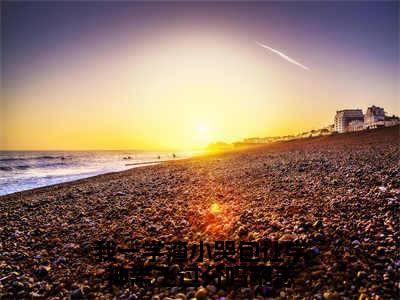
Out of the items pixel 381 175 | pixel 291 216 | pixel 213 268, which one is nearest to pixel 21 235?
pixel 213 268

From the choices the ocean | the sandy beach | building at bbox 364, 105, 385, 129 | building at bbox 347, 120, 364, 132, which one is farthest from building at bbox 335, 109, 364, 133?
the sandy beach

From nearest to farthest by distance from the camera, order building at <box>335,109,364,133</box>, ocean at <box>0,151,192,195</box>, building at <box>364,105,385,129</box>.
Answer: ocean at <box>0,151,192,195</box> → building at <box>364,105,385,129</box> → building at <box>335,109,364,133</box>

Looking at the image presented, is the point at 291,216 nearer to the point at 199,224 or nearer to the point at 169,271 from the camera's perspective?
the point at 199,224

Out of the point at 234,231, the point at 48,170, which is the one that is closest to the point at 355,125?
the point at 48,170

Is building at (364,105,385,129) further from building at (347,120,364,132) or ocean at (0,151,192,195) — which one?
ocean at (0,151,192,195)

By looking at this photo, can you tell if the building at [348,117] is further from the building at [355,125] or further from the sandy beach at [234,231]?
the sandy beach at [234,231]

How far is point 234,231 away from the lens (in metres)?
5.87

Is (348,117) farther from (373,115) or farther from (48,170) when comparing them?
(48,170)

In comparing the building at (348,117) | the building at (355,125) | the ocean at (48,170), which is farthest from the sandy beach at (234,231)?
the building at (348,117)

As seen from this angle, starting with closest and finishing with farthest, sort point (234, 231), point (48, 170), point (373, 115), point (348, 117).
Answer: point (234, 231) < point (48, 170) < point (373, 115) < point (348, 117)

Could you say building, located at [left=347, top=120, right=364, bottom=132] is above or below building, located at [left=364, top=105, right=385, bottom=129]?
below

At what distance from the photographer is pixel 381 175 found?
29.0ft

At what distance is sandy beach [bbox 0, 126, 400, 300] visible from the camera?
400cm

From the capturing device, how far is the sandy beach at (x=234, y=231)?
400 centimetres
